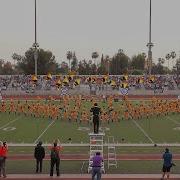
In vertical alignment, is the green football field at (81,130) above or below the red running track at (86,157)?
above

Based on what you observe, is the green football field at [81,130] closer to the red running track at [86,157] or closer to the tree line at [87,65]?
the red running track at [86,157]

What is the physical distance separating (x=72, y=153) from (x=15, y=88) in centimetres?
4688

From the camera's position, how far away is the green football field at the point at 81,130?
1101 inches

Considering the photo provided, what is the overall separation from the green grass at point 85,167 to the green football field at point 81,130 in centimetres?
585

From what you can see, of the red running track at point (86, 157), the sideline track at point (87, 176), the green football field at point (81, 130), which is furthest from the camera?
the green football field at point (81, 130)

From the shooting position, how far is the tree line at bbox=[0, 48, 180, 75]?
99.7m

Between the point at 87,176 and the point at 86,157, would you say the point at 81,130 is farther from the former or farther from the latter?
the point at 87,176

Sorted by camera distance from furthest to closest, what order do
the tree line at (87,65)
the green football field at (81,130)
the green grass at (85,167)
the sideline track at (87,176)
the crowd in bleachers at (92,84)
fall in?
the tree line at (87,65) → the crowd in bleachers at (92,84) → the green football field at (81,130) → the green grass at (85,167) → the sideline track at (87,176)

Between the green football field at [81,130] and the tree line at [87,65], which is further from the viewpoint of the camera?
the tree line at [87,65]

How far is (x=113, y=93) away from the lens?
6338 cm

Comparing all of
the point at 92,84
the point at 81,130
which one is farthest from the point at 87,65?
the point at 81,130

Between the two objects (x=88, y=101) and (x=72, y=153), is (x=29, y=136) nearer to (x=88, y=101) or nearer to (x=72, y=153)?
(x=72, y=153)

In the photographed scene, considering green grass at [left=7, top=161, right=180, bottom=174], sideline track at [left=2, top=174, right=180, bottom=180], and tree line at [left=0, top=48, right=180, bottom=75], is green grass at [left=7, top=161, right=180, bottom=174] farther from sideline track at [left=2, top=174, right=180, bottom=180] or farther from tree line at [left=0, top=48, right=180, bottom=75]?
tree line at [left=0, top=48, right=180, bottom=75]

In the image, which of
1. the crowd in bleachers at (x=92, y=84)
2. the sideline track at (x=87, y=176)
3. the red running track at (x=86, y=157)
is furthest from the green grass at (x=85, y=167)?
the crowd in bleachers at (x=92, y=84)
